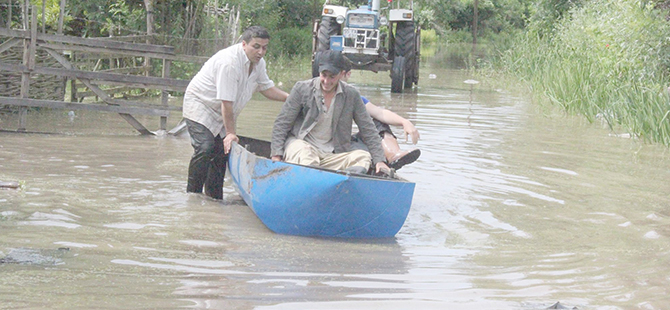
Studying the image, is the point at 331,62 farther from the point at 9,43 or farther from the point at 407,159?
the point at 9,43

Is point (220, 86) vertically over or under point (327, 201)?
over

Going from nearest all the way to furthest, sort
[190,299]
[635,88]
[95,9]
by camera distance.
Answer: [190,299] < [635,88] < [95,9]

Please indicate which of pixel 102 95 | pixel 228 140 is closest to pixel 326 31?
pixel 102 95

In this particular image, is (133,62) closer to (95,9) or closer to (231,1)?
(95,9)

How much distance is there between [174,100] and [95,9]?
376 centimetres

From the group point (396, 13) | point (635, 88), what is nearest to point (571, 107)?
point (635, 88)

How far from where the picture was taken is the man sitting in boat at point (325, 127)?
6789 mm

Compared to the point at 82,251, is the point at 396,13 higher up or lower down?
higher up

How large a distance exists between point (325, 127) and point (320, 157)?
25 cm

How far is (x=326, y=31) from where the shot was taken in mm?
18406

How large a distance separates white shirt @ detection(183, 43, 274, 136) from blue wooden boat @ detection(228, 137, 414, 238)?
85cm

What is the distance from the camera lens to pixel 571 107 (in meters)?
14.9

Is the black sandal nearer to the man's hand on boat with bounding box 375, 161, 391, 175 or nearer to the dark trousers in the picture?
the man's hand on boat with bounding box 375, 161, 391, 175

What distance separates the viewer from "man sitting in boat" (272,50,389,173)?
22.3ft
